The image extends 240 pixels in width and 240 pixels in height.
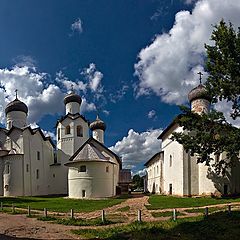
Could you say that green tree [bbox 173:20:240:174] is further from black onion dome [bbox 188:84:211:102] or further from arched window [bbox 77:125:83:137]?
arched window [bbox 77:125:83:137]

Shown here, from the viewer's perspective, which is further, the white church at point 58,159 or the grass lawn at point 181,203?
the white church at point 58,159

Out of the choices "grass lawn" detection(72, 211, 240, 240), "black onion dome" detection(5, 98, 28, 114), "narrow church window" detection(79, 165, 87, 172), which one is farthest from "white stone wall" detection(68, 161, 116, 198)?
"grass lawn" detection(72, 211, 240, 240)

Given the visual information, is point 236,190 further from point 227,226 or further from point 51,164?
point 51,164

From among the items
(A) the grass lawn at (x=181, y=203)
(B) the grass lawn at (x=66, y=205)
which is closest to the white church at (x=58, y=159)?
(B) the grass lawn at (x=66, y=205)

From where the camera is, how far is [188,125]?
2922 centimetres

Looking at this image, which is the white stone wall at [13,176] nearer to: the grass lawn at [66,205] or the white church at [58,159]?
the white church at [58,159]

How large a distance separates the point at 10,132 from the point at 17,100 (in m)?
5.71

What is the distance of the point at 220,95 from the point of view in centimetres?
2630

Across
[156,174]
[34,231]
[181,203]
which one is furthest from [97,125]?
[34,231]

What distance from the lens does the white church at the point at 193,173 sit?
3494cm

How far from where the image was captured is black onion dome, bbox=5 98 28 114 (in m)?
49.6

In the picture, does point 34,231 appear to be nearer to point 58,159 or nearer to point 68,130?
A: point 58,159

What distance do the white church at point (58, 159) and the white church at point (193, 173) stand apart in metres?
7.33

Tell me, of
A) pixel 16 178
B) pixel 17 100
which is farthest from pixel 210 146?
pixel 17 100
